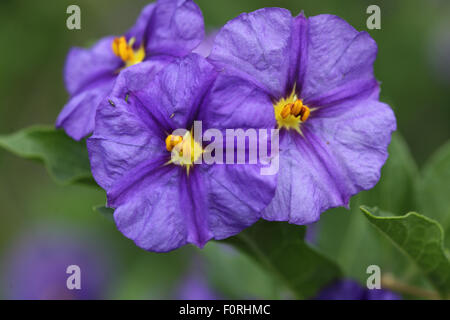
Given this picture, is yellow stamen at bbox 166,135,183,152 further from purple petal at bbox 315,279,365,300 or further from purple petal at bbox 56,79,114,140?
purple petal at bbox 315,279,365,300

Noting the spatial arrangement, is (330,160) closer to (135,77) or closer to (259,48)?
(259,48)

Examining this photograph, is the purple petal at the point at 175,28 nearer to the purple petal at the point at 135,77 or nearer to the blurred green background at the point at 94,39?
the purple petal at the point at 135,77

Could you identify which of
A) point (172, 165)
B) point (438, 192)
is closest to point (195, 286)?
point (438, 192)

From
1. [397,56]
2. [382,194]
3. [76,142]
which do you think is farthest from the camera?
[397,56]
